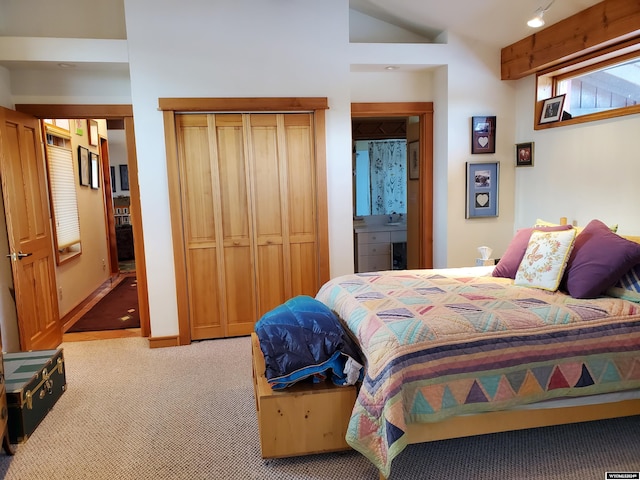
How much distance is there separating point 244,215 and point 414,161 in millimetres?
2162

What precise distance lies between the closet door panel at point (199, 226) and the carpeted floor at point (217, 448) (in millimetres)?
906

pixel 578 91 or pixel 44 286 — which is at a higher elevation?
pixel 578 91

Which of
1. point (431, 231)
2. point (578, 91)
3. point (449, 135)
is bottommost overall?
point (431, 231)

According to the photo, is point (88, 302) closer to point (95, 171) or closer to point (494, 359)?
point (95, 171)

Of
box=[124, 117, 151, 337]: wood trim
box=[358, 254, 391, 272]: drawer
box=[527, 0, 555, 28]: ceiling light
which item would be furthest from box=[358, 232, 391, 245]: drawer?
box=[527, 0, 555, 28]: ceiling light

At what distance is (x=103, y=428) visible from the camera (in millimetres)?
2654

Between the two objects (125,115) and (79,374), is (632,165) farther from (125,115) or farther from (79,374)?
(79,374)

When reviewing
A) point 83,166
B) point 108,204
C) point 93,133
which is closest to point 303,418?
point 83,166

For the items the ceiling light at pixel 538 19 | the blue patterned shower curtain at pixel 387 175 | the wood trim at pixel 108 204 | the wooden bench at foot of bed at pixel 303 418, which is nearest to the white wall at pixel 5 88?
the wood trim at pixel 108 204

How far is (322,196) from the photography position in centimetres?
402

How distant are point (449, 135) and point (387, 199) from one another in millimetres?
2378

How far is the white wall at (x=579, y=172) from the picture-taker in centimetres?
322

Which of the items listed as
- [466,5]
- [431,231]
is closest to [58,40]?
[466,5]

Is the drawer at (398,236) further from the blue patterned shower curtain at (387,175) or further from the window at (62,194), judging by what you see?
the window at (62,194)
